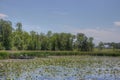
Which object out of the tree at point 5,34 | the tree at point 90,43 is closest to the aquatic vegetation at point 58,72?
the tree at point 5,34

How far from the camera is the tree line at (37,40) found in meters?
68.1

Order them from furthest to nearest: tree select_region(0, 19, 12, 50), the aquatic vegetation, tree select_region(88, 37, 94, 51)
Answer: tree select_region(88, 37, 94, 51), tree select_region(0, 19, 12, 50), the aquatic vegetation

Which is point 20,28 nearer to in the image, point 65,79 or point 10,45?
point 10,45

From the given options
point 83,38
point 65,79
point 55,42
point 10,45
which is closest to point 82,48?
point 83,38

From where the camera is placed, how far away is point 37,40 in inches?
3226

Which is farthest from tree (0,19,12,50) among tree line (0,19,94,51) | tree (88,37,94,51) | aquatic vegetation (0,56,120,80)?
aquatic vegetation (0,56,120,80)

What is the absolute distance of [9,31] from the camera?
67.9m

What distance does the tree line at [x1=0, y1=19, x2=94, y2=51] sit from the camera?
6812cm

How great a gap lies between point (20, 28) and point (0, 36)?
11158 mm

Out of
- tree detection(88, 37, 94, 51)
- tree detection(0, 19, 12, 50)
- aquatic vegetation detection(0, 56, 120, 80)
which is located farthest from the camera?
tree detection(88, 37, 94, 51)

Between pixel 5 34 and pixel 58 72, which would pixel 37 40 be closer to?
pixel 5 34

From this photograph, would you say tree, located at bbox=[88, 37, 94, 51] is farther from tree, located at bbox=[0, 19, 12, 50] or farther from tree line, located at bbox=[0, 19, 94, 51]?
tree, located at bbox=[0, 19, 12, 50]

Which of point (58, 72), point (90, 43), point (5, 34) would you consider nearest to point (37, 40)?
point (5, 34)

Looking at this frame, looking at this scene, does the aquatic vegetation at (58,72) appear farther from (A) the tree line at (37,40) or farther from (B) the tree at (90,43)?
(B) the tree at (90,43)
